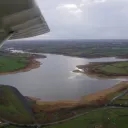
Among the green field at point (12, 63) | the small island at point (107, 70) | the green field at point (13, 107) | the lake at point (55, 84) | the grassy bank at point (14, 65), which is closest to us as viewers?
the green field at point (13, 107)

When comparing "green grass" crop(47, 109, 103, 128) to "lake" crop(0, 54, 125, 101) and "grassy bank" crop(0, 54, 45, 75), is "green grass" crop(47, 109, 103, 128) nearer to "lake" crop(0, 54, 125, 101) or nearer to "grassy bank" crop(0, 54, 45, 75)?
"lake" crop(0, 54, 125, 101)

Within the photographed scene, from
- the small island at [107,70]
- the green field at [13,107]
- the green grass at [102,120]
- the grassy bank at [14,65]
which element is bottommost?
the green grass at [102,120]

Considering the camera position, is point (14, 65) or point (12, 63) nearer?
point (14, 65)

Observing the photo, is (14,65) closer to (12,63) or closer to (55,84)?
(12,63)

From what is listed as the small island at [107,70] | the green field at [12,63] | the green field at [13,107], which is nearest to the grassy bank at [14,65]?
the green field at [12,63]

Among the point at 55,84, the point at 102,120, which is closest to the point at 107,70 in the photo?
the point at 55,84

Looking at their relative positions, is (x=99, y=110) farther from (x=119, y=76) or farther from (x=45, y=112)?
(x=119, y=76)

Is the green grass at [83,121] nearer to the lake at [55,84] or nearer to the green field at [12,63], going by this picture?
the lake at [55,84]

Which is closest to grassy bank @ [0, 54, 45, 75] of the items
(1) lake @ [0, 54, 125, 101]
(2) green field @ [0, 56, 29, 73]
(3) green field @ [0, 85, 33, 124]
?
(2) green field @ [0, 56, 29, 73]
